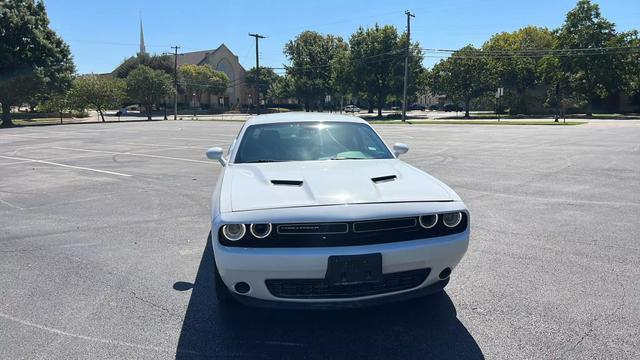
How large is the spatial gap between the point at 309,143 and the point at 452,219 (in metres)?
1.85

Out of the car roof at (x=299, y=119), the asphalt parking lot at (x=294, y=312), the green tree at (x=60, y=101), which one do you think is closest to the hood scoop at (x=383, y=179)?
the asphalt parking lot at (x=294, y=312)

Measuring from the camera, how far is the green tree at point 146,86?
63.2 metres

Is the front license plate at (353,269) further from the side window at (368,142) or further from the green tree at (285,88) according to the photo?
the green tree at (285,88)

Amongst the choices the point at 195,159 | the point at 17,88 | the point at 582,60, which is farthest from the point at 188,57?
the point at 195,159

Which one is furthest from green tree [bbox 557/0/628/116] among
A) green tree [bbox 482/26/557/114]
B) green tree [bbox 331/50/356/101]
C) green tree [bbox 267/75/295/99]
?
green tree [bbox 267/75/295/99]

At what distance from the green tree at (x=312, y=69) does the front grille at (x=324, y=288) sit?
76508 mm

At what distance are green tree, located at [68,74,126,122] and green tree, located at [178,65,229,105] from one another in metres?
26.3

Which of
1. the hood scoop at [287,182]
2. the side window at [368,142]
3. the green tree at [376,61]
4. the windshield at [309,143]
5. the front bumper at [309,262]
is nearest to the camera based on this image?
the front bumper at [309,262]

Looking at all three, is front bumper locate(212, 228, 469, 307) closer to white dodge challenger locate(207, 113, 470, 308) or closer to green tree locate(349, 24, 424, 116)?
white dodge challenger locate(207, 113, 470, 308)

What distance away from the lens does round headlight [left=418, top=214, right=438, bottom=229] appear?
3.26 metres

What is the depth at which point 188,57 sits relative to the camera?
106 meters

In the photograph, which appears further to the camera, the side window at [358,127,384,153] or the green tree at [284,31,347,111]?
the green tree at [284,31,347,111]

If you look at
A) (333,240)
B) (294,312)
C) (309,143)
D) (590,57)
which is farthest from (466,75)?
(333,240)

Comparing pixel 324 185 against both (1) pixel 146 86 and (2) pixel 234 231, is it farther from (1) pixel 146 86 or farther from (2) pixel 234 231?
(1) pixel 146 86
